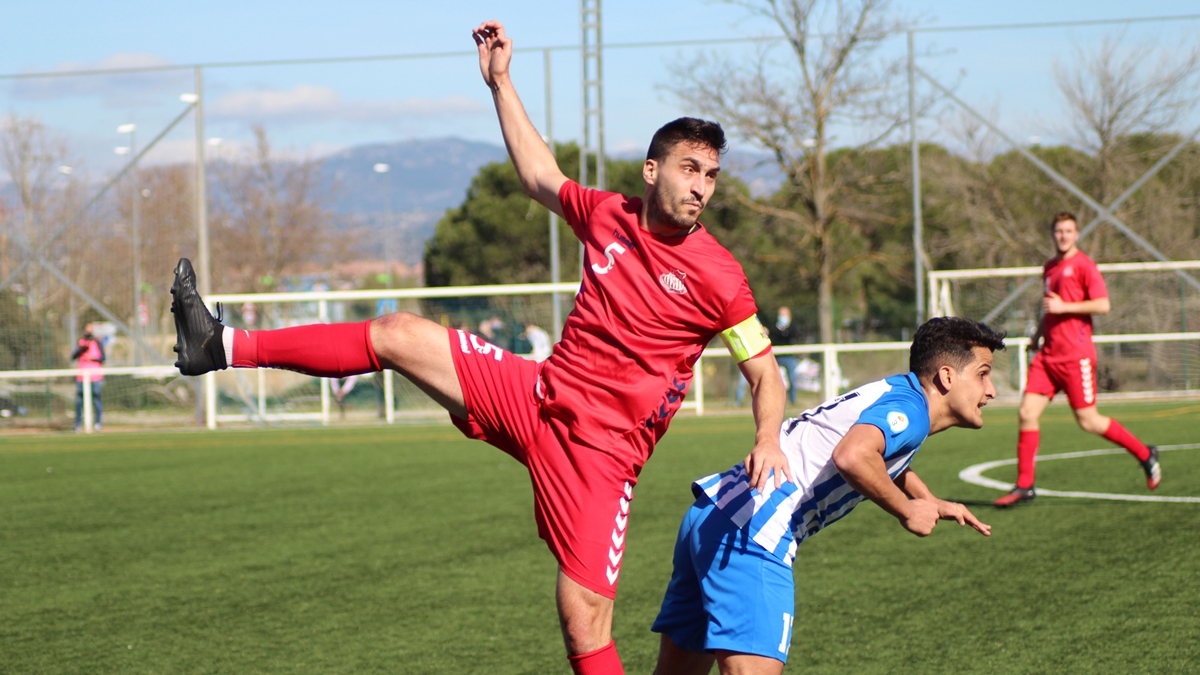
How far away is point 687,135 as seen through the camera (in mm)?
3574

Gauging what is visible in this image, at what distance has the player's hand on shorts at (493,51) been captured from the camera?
415 cm

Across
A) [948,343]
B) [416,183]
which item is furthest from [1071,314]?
[416,183]

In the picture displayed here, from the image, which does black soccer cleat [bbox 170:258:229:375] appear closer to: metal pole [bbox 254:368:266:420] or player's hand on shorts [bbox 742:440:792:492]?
player's hand on shorts [bbox 742:440:792:492]

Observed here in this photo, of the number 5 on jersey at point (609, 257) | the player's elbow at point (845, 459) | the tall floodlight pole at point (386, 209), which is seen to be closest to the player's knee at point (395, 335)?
the number 5 on jersey at point (609, 257)

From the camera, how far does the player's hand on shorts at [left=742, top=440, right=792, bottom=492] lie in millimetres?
3150

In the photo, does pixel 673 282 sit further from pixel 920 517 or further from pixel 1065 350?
pixel 1065 350

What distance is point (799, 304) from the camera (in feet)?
A: 114

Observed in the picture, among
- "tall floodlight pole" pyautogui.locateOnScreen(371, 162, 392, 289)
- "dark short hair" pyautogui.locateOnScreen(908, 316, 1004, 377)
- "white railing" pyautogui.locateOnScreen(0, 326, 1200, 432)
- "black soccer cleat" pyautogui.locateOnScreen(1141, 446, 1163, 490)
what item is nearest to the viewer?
"dark short hair" pyautogui.locateOnScreen(908, 316, 1004, 377)

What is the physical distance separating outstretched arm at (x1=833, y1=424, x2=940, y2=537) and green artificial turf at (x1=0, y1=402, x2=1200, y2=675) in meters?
1.42

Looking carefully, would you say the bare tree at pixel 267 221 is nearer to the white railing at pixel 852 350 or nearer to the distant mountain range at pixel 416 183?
the distant mountain range at pixel 416 183

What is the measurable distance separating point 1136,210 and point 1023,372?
569cm

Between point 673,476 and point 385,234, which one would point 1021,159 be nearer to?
point 673,476

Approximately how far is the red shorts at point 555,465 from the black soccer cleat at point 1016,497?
5459mm

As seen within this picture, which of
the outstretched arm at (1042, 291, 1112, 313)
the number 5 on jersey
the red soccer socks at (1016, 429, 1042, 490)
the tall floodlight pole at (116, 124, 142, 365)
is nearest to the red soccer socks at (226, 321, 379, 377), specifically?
the number 5 on jersey
